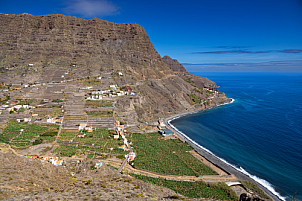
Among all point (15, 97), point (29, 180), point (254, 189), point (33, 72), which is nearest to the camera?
point (29, 180)

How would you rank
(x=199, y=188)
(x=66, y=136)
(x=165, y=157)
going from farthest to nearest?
(x=66, y=136) < (x=165, y=157) < (x=199, y=188)

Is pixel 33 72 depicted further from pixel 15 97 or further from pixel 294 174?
pixel 294 174

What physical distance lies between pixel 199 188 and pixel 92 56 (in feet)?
298

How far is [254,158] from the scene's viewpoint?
41.8 meters

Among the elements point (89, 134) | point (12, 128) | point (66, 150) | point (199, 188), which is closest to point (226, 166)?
point (199, 188)

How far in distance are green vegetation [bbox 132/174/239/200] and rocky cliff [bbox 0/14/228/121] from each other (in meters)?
37.3

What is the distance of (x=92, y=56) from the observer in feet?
322

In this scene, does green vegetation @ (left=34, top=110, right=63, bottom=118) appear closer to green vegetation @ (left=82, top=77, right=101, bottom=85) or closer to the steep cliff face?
green vegetation @ (left=82, top=77, right=101, bottom=85)

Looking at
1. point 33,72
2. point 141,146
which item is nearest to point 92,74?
point 33,72

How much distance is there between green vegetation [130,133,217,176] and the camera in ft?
112

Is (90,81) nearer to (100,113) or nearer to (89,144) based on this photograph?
(100,113)

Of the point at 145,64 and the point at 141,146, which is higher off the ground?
the point at 145,64

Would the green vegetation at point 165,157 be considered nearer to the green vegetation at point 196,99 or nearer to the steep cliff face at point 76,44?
the green vegetation at point 196,99

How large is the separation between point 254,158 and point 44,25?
120023mm
